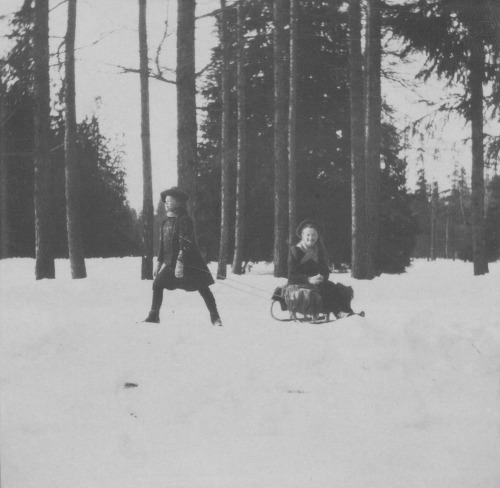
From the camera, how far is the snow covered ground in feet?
13.8

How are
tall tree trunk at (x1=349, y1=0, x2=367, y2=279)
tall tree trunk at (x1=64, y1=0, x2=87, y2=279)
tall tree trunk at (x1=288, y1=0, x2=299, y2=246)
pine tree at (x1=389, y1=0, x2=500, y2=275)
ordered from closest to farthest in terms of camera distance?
pine tree at (x1=389, y1=0, x2=500, y2=275), tall tree trunk at (x1=349, y1=0, x2=367, y2=279), tall tree trunk at (x1=64, y1=0, x2=87, y2=279), tall tree trunk at (x1=288, y1=0, x2=299, y2=246)

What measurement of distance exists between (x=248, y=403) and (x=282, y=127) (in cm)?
1530

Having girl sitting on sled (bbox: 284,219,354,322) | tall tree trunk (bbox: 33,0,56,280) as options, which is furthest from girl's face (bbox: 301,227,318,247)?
tall tree trunk (bbox: 33,0,56,280)

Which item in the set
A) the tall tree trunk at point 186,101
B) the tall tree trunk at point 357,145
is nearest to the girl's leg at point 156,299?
the tall tree trunk at point 186,101

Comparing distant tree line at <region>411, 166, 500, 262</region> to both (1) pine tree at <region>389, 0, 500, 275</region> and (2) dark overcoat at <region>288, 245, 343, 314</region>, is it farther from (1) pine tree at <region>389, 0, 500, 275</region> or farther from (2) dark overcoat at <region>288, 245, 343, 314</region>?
(2) dark overcoat at <region>288, 245, 343, 314</region>

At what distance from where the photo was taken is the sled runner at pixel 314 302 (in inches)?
353

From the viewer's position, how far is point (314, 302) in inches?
353

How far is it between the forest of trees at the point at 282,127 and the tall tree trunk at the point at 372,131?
39mm

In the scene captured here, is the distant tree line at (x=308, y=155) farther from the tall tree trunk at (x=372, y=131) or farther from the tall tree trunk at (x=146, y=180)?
the tall tree trunk at (x=146, y=180)

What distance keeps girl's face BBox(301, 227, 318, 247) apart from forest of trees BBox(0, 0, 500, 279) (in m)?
2.40

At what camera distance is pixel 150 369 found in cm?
594

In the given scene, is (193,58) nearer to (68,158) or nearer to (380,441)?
(68,158)

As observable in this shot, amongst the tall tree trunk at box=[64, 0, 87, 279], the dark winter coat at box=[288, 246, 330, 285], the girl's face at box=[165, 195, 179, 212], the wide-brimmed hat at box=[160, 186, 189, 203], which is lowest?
the dark winter coat at box=[288, 246, 330, 285]

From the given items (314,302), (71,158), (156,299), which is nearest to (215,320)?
(156,299)
